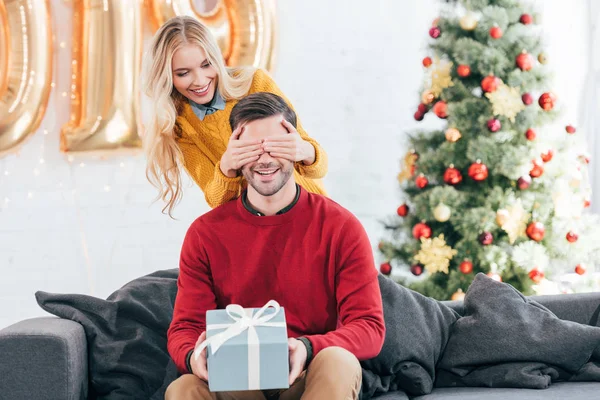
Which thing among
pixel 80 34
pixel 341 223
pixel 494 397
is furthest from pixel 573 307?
pixel 80 34

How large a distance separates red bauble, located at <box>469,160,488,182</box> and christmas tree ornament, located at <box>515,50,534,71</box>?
49 centimetres

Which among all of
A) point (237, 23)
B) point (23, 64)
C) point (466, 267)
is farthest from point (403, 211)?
point (23, 64)

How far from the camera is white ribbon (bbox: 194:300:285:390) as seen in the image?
5.19 feet

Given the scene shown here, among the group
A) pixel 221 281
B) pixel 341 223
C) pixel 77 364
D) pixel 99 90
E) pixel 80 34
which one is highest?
pixel 80 34

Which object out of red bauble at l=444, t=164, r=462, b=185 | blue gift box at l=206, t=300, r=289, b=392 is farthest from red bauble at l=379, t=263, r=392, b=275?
blue gift box at l=206, t=300, r=289, b=392

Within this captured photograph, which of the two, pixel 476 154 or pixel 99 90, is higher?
pixel 99 90

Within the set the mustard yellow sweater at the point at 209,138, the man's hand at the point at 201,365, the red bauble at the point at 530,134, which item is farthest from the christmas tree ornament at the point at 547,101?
the man's hand at the point at 201,365

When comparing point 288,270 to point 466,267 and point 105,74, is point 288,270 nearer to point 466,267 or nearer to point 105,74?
point 466,267

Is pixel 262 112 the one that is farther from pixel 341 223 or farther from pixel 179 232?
pixel 179 232

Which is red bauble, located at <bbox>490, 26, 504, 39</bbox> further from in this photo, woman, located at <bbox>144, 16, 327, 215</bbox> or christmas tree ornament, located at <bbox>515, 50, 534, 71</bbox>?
woman, located at <bbox>144, 16, 327, 215</bbox>

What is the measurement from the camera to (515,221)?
363 cm

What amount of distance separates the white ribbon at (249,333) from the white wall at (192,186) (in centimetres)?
255

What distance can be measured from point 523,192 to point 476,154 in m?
0.29

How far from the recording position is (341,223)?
1953 mm
